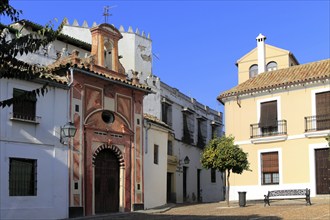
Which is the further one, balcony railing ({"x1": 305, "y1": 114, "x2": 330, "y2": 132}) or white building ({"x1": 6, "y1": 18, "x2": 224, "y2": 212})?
white building ({"x1": 6, "y1": 18, "x2": 224, "y2": 212})

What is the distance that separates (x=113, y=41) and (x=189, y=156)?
12.0 meters

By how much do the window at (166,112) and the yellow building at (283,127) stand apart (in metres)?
3.46

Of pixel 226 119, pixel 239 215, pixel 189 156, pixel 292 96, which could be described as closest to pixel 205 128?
pixel 189 156

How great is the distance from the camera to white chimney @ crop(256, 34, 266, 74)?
31.1 m

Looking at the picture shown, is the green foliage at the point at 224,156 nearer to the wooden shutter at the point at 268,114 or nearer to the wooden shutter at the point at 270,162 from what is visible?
the wooden shutter at the point at 270,162

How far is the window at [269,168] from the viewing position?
83.1ft

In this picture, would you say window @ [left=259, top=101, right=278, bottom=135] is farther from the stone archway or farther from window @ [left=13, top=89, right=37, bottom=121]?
window @ [left=13, top=89, right=37, bottom=121]

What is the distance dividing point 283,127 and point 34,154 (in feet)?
43.8

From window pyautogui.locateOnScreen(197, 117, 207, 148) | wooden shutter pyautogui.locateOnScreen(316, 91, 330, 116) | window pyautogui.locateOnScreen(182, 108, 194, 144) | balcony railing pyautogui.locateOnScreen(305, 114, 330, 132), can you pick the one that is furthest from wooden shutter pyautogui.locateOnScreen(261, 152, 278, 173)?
window pyautogui.locateOnScreen(197, 117, 207, 148)

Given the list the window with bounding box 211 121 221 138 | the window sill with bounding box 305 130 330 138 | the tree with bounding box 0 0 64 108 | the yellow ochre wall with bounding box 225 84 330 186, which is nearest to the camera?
the tree with bounding box 0 0 64 108

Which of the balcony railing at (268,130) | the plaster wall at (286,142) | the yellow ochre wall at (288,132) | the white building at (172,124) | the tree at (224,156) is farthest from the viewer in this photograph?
the white building at (172,124)

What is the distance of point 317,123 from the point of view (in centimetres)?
2420

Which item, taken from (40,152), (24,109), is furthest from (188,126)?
(24,109)

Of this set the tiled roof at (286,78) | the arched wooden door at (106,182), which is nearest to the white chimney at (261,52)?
the tiled roof at (286,78)
